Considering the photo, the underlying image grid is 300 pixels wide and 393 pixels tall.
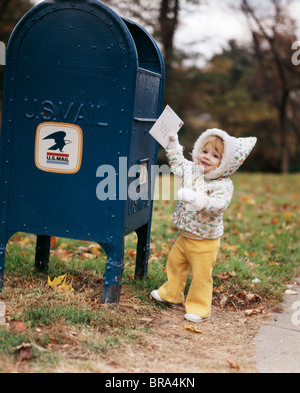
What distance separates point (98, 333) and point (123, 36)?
6.08 feet

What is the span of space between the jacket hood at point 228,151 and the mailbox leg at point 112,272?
0.81 meters

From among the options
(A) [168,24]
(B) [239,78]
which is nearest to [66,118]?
(A) [168,24]

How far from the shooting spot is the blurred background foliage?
43.8ft

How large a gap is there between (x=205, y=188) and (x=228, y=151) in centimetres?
30

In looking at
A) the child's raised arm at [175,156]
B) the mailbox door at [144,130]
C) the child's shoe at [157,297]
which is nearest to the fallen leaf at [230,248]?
the mailbox door at [144,130]

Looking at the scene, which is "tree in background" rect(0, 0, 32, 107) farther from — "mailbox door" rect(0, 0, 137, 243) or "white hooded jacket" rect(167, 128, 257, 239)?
"white hooded jacket" rect(167, 128, 257, 239)

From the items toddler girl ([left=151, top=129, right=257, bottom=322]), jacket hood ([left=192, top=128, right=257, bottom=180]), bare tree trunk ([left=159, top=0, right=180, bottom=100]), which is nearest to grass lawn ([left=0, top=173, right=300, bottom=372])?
toddler girl ([left=151, top=129, right=257, bottom=322])

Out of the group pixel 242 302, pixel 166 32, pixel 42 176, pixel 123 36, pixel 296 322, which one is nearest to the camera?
pixel 123 36

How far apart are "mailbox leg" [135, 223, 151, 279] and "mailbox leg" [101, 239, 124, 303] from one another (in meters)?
0.62

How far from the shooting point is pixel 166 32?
1330 centimetres

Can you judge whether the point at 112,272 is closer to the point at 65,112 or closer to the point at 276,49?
the point at 65,112

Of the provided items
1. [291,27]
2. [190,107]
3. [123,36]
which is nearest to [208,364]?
[123,36]

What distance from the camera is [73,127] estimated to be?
119 inches
